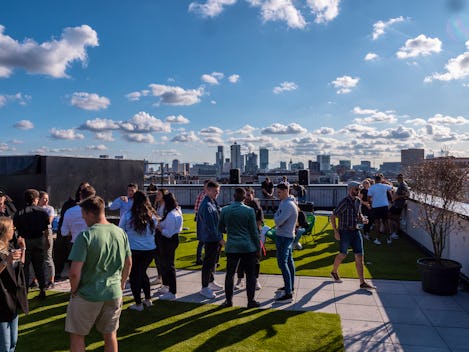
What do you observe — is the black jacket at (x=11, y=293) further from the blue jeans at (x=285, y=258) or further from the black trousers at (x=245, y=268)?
the blue jeans at (x=285, y=258)

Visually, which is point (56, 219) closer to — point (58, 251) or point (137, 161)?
point (58, 251)

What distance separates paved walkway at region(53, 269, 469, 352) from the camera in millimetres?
4305

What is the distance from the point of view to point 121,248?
3.28m

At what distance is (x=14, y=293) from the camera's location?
3162 mm

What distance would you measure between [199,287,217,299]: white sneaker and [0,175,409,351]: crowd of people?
15 millimetres

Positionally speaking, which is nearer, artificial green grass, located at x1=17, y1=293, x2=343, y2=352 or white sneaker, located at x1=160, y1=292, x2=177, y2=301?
artificial green grass, located at x1=17, y1=293, x2=343, y2=352

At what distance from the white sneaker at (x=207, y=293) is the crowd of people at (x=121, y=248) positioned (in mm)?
15

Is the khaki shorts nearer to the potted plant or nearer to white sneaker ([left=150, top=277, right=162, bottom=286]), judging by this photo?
white sneaker ([left=150, top=277, right=162, bottom=286])

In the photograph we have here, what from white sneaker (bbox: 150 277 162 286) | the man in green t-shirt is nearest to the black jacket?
the man in green t-shirt

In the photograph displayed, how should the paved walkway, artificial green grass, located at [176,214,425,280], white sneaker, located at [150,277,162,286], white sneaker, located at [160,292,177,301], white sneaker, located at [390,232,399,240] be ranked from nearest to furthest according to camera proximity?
the paved walkway, white sneaker, located at [160,292,177,301], white sneaker, located at [150,277,162,286], artificial green grass, located at [176,214,425,280], white sneaker, located at [390,232,399,240]

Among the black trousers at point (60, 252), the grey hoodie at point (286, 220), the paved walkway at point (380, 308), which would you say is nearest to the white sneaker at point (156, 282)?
the paved walkway at point (380, 308)

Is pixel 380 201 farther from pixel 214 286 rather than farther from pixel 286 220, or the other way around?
pixel 214 286

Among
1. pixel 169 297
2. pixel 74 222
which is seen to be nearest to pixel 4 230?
pixel 74 222

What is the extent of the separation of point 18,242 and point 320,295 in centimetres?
440
